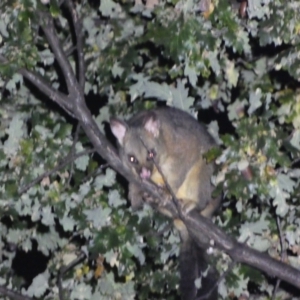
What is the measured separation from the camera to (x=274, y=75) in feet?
18.0

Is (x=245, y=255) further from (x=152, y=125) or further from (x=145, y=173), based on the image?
(x=152, y=125)

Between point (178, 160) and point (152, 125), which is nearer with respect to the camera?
point (178, 160)

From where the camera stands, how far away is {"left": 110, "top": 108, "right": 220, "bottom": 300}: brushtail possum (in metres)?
5.14

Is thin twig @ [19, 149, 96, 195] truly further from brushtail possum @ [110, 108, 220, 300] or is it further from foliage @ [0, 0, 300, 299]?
brushtail possum @ [110, 108, 220, 300]

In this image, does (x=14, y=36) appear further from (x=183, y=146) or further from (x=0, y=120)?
(x=183, y=146)

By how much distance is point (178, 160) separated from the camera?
17.7 feet

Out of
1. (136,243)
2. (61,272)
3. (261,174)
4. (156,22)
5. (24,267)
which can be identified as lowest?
(24,267)

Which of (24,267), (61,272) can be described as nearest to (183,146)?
(61,272)

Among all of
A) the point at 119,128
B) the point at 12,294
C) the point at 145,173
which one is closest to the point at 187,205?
the point at 145,173

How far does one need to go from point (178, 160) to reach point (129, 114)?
790 mm

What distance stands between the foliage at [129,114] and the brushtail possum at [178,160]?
0.12 metres

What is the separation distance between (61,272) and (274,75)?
2.08 m

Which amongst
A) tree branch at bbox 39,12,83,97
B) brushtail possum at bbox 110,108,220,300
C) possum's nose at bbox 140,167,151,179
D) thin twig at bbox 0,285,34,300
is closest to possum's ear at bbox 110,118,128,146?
brushtail possum at bbox 110,108,220,300

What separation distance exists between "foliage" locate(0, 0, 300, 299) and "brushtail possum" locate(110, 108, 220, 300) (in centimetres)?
12
